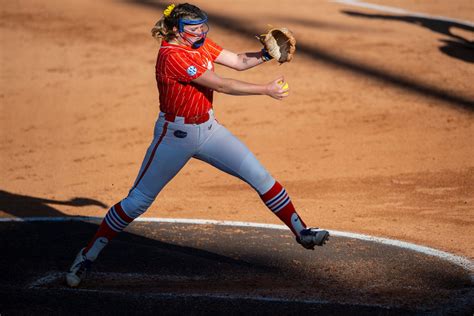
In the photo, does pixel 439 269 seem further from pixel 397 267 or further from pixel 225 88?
pixel 225 88

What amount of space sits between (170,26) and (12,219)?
10.4 feet

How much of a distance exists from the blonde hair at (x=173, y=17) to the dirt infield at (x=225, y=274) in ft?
5.88

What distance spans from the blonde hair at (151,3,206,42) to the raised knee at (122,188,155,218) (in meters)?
1.12

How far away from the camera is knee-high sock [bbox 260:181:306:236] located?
→ 20.7 ft

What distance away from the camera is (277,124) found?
1203 cm

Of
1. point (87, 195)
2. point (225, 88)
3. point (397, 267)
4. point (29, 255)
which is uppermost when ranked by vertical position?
point (225, 88)

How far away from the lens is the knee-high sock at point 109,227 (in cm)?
631

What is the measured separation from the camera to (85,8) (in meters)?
17.0

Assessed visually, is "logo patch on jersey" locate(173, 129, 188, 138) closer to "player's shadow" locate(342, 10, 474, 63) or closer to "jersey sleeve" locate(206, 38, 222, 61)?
"jersey sleeve" locate(206, 38, 222, 61)

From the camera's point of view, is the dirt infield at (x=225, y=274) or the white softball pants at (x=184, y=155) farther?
the white softball pants at (x=184, y=155)

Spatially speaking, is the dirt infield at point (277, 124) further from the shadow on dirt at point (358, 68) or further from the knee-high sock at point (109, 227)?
the knee-high sock at point (109, 227)

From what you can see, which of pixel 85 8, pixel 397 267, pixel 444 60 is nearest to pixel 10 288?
pixel 397 267

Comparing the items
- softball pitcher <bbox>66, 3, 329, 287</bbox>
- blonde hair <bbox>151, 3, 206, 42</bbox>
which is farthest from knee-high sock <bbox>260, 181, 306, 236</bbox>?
blonde hair <bbox>151, 3, 206, 42</bbox>

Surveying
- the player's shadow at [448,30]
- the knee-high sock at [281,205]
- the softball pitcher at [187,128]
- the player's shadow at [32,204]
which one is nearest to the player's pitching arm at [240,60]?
the softball pitcher at [187,128]
